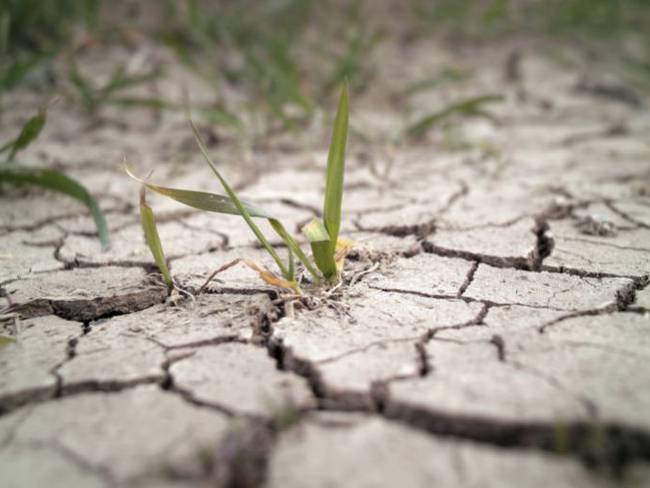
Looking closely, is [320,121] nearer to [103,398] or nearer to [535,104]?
[535,104]

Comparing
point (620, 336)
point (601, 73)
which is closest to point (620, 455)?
point (620, 336)

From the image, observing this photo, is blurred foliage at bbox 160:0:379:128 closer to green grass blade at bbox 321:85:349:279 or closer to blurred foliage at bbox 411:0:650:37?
blurred foliage at bbox 411:0:650:37

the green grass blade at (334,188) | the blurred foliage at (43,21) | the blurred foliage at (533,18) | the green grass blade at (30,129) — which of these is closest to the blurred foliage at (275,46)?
the blurred foliage at (43,21)

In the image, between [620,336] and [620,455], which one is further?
[620,336]

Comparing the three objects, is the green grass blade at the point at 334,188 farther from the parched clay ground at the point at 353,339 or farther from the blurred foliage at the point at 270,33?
the blurred foliage at the point at 270,33

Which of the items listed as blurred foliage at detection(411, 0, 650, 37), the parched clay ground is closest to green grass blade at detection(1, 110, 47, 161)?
the parched clay ground

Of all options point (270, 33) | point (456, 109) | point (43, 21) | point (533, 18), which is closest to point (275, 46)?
point (270, 33)

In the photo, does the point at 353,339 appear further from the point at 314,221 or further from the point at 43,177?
the point at 43,177
